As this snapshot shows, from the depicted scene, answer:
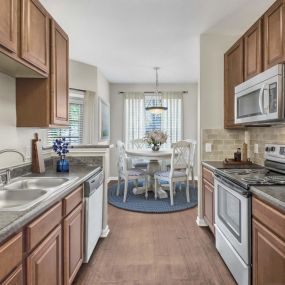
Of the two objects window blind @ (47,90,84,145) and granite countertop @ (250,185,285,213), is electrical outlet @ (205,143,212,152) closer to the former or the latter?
granite countertop @ (250,185,285,213)

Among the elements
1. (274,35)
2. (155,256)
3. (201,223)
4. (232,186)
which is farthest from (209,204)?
(274,35)

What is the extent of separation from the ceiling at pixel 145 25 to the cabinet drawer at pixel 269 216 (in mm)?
2025

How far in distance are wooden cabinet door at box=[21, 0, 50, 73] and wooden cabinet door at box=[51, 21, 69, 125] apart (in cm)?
13

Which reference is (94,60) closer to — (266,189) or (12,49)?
(12,49)

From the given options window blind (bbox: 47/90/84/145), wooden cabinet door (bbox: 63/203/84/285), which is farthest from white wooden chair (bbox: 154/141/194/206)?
wooden cabinet door (bbox: 63/203/84/285)

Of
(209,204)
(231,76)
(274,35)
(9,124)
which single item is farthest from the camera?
(231,76)

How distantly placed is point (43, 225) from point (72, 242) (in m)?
0.65

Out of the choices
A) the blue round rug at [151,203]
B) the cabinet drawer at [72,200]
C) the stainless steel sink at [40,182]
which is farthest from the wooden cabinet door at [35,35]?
the blue round rug at [151,203]

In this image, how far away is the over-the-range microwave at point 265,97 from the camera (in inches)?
74.5

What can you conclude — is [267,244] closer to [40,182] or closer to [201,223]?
[40,182]

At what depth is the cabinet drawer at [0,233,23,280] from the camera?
0.99m

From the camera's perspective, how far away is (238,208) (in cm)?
201

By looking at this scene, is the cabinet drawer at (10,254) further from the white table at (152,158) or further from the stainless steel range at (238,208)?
the white table at (152,158)

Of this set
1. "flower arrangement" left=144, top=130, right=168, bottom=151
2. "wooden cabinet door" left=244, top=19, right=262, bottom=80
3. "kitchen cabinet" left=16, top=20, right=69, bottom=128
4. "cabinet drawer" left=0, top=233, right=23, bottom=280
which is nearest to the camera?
"cabinet drawer" left=0, top=233, right=23, bottom=280
